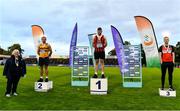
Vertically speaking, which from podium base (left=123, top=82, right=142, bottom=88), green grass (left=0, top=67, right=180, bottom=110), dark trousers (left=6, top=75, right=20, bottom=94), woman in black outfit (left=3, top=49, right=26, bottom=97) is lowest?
green grass (left=0, top=67, right=180, bottom=110)

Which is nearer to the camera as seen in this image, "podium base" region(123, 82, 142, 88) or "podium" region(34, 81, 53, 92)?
"podium" region(34, 81, 53, 92)

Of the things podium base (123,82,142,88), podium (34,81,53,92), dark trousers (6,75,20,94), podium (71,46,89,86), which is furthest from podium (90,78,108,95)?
podium (71,46,89,86)

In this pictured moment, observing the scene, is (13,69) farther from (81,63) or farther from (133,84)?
(133,84)

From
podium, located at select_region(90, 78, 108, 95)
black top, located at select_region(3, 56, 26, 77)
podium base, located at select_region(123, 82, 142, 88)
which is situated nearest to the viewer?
black top, located at select_region(3, 56, 26, 77)

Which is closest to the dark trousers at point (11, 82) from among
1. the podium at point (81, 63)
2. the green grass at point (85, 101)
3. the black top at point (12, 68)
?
the black top at point (12, 68)

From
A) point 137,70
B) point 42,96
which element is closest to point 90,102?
point 42,96

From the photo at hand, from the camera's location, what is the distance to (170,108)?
945 cm

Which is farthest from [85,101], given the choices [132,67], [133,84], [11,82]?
[132,67]

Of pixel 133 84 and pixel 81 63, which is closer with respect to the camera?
pixel 133 84

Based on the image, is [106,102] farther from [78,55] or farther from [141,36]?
[141,36]

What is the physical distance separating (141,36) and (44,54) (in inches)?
468

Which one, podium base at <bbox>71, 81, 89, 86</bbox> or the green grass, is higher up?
podium base at <bbox>71, 81, 89, 86</bbox>

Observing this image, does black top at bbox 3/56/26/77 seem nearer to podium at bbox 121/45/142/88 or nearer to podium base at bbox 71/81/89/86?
podium base at bbox 71/81/89/86

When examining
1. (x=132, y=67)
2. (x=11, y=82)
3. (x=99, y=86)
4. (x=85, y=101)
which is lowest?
(x=85, y=101)
